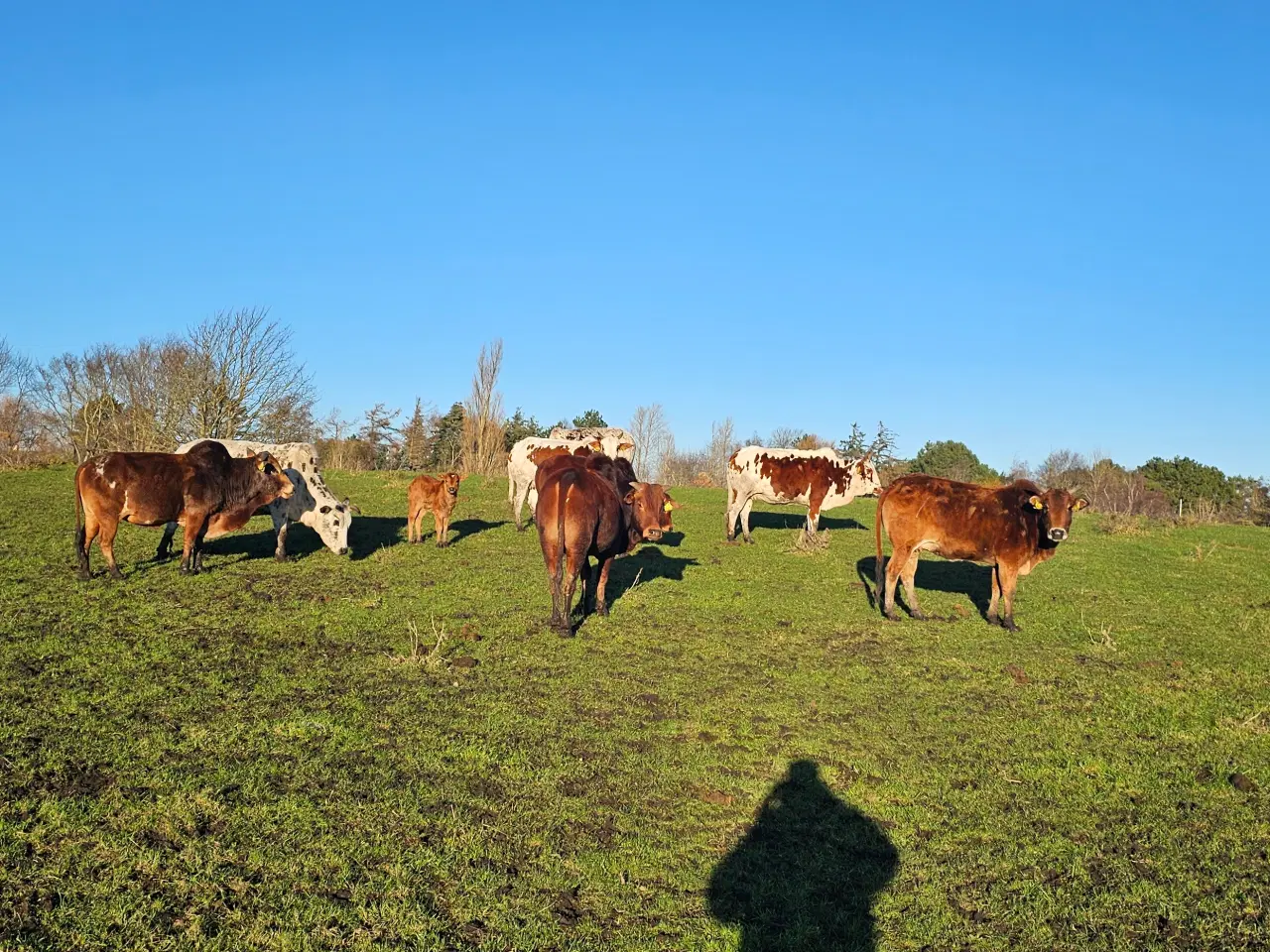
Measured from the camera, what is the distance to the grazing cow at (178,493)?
11.5 metres

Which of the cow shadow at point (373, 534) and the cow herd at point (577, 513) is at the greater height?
the cow herd at point (577, 513)

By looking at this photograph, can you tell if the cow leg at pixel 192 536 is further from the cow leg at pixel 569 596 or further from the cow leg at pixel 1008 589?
the cow leg at pixel 1008 589

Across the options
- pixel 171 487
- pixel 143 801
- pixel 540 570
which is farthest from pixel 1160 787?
pixel 171 487

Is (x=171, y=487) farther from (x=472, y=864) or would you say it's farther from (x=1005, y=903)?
(x=1005, y=903)

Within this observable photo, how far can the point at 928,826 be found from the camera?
221 inches

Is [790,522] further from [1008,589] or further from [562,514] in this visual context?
[562,514]

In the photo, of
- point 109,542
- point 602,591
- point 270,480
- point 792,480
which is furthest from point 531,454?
point 109,542

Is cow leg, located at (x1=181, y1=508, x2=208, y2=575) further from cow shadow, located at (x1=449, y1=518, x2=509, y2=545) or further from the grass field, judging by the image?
cow shadow, located at (x1=449, y1=518, x2=509, y2=545)

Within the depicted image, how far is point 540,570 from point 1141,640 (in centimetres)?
840

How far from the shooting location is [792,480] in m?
19.5

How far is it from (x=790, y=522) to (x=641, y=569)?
992cm

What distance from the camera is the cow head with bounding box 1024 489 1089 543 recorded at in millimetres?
11305

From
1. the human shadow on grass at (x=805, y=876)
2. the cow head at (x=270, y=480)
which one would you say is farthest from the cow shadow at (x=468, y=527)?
the human shadow on grass at (x=805, y=876)

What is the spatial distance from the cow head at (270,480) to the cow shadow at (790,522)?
1113 cm
